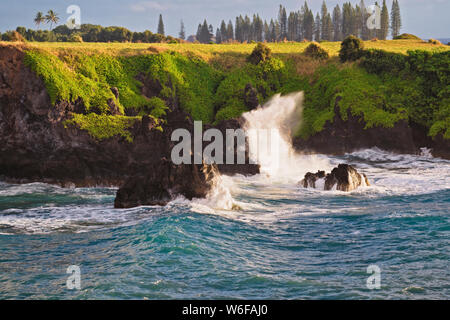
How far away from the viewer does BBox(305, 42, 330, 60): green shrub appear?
5466cm

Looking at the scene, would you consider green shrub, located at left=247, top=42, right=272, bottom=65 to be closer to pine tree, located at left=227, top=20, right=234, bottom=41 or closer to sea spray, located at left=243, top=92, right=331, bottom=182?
sea spray, located at left=243, top=92, right=331, bottom=182

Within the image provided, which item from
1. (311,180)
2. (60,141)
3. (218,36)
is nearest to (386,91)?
(311,180)

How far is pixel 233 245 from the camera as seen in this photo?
1780 cm

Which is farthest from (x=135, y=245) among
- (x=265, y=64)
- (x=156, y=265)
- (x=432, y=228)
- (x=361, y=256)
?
(x=265, y=64)

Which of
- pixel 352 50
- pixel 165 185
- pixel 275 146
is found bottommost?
pixel 165 185

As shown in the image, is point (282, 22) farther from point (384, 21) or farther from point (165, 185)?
point (165, 185)

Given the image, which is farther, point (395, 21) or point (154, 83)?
point (395, 21)

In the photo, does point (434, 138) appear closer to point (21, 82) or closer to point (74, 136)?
point (74, 136)

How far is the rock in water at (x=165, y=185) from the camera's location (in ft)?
77.7

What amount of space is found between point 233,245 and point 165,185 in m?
6.88

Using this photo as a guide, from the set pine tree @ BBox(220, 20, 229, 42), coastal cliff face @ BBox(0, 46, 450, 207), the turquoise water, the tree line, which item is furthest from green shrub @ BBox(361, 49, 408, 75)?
pine tree @ BBox(220, 20, 229, 42)

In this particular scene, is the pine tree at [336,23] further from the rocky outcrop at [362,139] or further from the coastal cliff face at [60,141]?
the coastal cliff face at [60,141]

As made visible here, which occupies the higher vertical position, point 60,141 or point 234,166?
point 60,141

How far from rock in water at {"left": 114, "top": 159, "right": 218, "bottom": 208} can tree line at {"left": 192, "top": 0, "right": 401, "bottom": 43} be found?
96.8 meters
